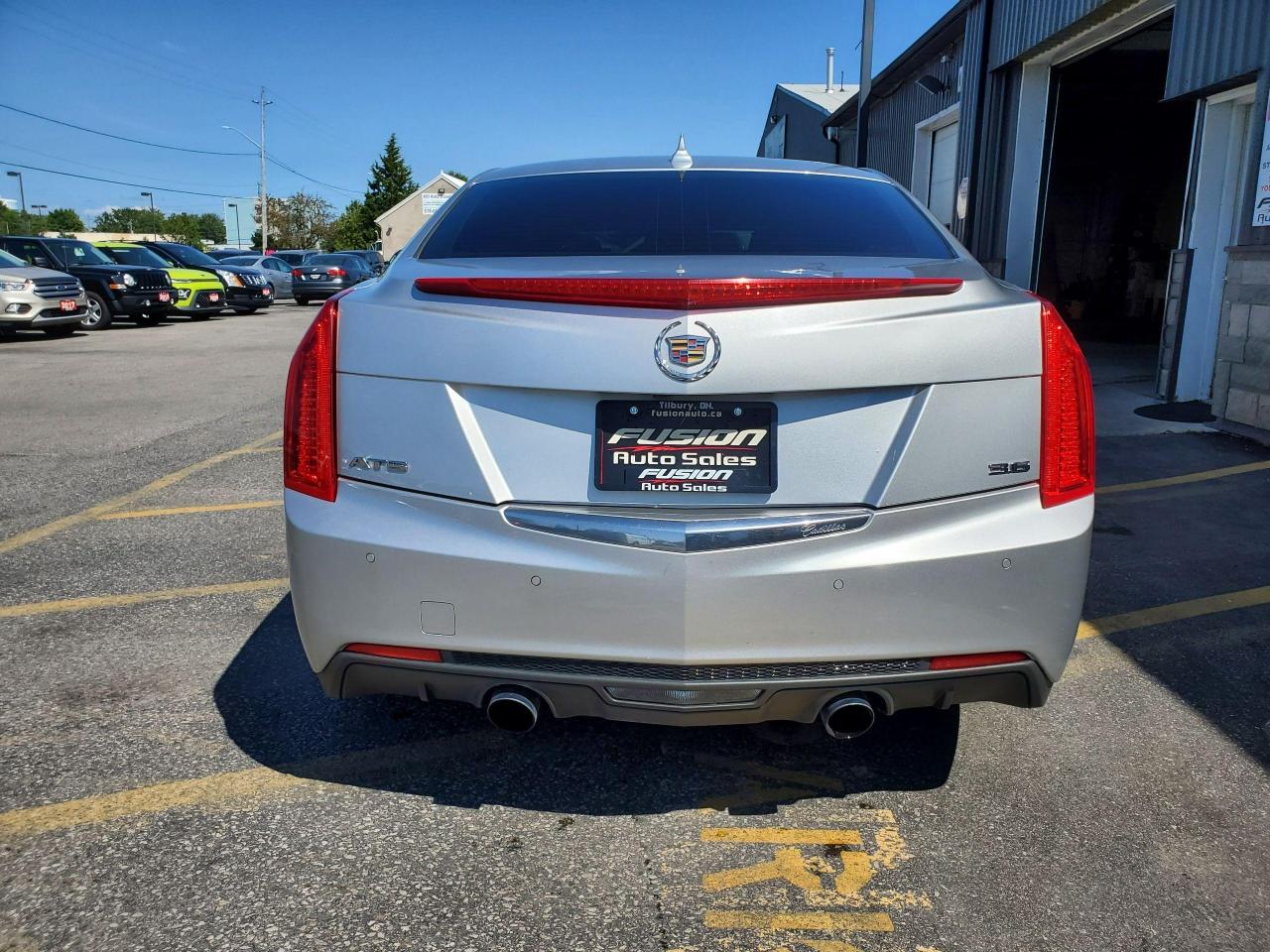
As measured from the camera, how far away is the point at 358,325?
2.39 meters

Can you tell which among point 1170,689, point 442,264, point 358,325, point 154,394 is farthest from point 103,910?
point 154,394

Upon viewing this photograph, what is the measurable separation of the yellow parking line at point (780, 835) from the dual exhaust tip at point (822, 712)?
0.98ft

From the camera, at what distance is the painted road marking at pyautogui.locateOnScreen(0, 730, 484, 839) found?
102 inches

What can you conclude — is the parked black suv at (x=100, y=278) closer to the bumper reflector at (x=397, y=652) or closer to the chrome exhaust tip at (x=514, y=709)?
the bumper reflector at (x=397, y=652)

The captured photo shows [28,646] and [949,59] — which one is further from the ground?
[949,59]

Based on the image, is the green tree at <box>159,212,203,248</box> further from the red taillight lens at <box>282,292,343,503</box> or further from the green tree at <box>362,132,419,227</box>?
the red taillight lens at <box>282,292,343,503</box>

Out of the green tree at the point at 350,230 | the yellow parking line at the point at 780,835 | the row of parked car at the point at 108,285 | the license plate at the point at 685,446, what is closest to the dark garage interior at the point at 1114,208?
the row of parked car at the point at 108,285

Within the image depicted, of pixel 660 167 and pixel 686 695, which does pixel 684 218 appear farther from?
pixel 686 695

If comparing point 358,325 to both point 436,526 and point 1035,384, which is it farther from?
point 1035,384

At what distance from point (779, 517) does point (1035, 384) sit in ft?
2.21

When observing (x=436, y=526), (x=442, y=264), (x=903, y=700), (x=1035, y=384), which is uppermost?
(x=442, y=264)

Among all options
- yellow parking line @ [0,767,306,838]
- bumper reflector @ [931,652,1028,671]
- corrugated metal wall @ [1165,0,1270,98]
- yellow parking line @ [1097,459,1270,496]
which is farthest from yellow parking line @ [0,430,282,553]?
corrugated metal wall @ [1165,0,1270,98]

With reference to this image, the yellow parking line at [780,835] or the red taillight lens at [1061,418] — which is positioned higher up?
the red taillight lens at [1061,418]

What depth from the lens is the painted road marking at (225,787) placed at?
8.52 feet
